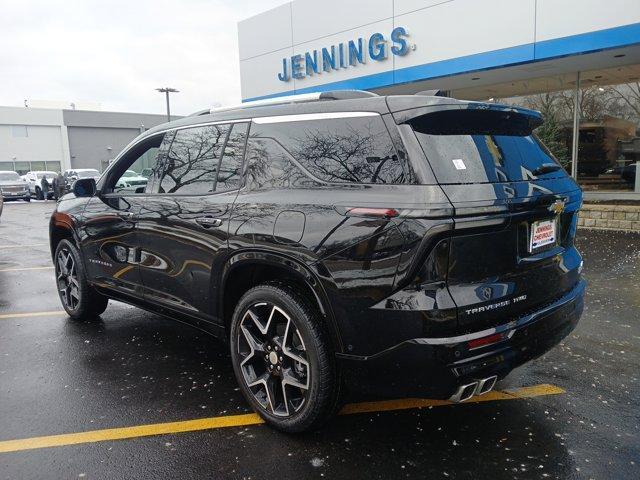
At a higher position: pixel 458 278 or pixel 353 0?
pixel 353 0

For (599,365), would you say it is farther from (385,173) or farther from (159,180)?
(159,180)

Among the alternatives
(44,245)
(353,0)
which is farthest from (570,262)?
(353,0)

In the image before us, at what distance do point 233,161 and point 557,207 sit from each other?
6.44 ft

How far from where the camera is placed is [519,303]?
2592 millimetres

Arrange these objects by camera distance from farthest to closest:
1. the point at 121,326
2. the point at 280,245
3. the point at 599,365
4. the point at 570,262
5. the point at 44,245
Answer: the point at 44,245
the point at 121,326
the point at 599,365
the point at 570,262
the point at 280,245

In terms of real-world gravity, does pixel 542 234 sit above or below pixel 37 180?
below

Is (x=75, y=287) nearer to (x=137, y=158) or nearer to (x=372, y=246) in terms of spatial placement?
(x=137, y=158)

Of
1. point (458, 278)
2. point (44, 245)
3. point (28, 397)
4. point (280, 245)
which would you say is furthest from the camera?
point (44, 245)

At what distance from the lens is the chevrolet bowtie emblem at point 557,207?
276 cm

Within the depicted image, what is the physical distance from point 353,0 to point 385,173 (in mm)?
13301

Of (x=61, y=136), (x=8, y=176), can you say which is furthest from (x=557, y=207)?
(x=61, y=136)

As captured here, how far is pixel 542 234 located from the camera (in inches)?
107

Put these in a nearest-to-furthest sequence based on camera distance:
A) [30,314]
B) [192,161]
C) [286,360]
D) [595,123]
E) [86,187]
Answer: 1. [286,360]
2. [192,161]
3. [86,187]
4. [30,314]
5. [595,123]

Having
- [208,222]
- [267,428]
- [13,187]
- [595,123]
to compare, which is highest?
[595,123]
